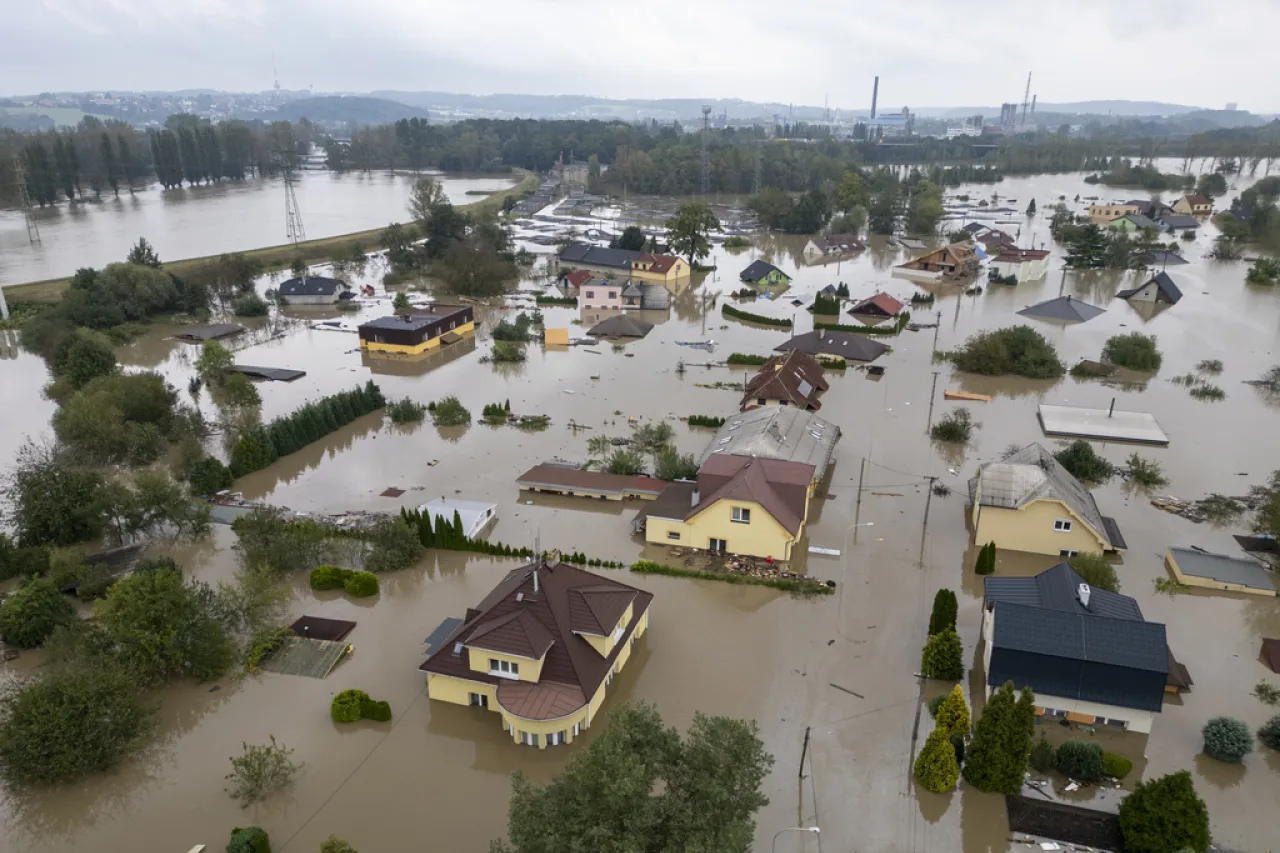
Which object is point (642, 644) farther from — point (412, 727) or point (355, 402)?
point (355, 402)

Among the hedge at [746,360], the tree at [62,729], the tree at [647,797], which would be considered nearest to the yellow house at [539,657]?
the tree at [647,797]

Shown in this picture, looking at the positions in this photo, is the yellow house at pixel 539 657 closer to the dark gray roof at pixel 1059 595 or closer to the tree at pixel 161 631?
the tree at pixel 161 631

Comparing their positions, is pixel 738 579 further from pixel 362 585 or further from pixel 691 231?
pixel 691 231

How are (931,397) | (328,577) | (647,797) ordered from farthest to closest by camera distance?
(931,397), (328,577), (647,797)

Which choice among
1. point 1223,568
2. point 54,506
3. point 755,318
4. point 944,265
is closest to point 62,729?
point 54,506

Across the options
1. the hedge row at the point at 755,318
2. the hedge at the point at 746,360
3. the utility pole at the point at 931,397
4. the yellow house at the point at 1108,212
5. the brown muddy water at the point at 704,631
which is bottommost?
the brown muddy water at the point at 704,631

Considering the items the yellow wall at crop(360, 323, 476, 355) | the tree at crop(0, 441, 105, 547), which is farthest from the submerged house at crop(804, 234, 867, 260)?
the tree at crop(0, 441, 105, 547)
